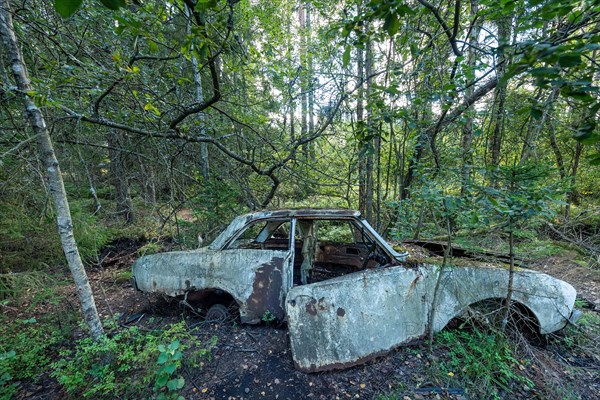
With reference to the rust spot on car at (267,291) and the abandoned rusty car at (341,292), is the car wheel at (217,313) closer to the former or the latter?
the abandoned rusty car at (341,292)

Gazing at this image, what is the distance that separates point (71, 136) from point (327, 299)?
4777 millimetres

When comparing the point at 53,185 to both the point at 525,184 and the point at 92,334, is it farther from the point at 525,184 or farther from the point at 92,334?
the point at 525,184

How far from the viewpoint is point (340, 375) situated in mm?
2439

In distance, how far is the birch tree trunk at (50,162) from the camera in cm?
225

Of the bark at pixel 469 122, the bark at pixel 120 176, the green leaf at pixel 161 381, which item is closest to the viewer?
the green leaf at pixel 161 381

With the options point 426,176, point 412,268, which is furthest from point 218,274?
point 426,176

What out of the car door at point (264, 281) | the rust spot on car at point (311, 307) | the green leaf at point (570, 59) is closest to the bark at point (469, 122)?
the green leaf at point (570, 59)

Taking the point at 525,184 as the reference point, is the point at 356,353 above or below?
below

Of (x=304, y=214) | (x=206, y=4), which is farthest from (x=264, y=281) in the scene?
(x=206, y=4)

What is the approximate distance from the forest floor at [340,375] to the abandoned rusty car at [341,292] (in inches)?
6.4

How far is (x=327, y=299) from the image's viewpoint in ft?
8.24

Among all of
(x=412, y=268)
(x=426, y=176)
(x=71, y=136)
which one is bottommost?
(x=412, y=268)

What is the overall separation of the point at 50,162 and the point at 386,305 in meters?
3.65

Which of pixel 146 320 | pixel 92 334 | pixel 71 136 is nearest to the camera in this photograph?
pixel 92 334
